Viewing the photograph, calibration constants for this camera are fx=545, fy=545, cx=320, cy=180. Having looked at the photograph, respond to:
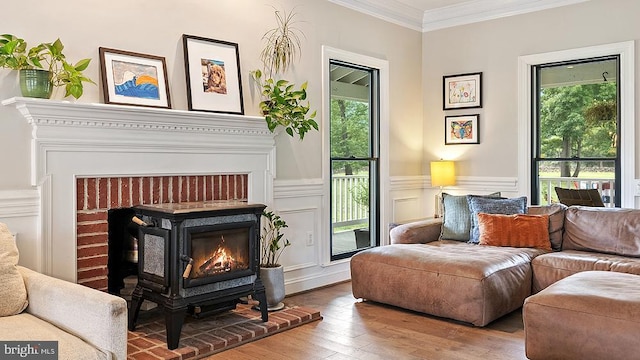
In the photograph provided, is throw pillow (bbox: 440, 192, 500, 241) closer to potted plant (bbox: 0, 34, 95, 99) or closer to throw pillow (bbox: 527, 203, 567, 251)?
throw pillow (bbox: 527, 203, 567, 251)

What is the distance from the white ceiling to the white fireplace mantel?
78.2 inches

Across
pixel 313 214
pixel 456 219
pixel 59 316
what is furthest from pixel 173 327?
pixel 456 219

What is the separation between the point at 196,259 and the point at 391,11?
3.53m

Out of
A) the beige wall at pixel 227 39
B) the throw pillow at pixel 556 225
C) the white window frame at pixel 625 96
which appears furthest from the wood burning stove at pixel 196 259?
the white window frame at pixel 625 96

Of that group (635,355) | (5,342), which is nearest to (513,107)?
(635,355)

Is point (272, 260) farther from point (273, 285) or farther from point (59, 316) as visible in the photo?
point (59, 316)

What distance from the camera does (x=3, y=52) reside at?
9.39 ft

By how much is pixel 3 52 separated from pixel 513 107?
4.48 meters

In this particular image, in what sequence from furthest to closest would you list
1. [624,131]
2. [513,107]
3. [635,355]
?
[513,107] < [624,131] < [635,355]

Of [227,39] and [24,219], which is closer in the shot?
[24,219]

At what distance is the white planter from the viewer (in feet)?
12.6

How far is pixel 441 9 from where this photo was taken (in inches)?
230

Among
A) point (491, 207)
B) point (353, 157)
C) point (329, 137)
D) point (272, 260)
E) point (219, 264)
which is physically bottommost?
point (272, 260)

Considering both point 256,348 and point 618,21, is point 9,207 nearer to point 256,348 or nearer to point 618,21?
point 256,348
